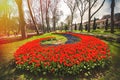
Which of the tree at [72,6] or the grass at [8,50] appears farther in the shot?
the tree at [72,6]

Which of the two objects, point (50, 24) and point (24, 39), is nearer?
point (24, 39)

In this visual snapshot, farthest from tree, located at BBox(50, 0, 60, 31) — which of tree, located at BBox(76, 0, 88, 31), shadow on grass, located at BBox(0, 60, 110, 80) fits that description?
shadow on grass, located at BBox(0, 60, 110, 80)

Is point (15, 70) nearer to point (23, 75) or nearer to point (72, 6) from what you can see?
point (23, 75)

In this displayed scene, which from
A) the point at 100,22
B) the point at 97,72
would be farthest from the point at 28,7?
the point at 97,72

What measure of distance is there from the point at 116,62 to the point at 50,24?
2.39 metres

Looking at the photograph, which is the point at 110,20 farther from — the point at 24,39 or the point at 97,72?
the point at 24,39

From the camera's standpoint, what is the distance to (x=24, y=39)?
14.0 feet

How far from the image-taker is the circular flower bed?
3.82 metres

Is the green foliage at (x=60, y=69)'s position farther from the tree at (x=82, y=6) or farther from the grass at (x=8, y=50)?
the tree at (x=82, y=6)

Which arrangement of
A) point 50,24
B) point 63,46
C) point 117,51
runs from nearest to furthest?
1. point 63,46
2. point 117,51
3. point 50,24

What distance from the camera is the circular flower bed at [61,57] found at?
3.82 metres

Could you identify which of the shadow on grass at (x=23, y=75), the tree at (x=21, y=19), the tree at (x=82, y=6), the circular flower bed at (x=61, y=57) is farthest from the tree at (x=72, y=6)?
the shadow on grass at (x=23, y=75)

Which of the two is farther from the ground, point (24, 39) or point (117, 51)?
point (24, 39)

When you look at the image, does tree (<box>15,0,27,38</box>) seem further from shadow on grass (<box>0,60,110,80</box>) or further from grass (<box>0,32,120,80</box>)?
shadow on grass (<box>0,60,110,80</box>)
